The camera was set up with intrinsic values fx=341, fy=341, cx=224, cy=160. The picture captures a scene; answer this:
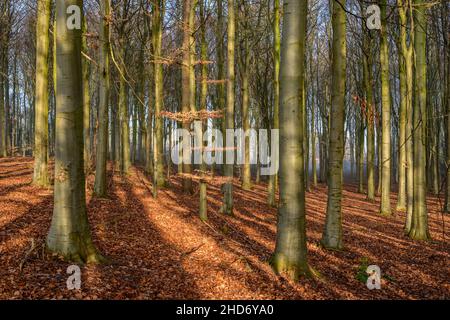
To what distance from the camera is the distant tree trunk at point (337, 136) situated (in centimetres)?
800

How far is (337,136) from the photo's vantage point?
8000mm

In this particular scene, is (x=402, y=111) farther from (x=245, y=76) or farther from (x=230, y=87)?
(x=230, y=87)

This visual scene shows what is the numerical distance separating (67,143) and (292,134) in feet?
11.5

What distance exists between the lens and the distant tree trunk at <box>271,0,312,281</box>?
5422 millimetres

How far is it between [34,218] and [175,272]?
3959mm

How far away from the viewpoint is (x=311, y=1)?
20.8 meters

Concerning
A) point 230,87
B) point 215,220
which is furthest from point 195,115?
point 215,220

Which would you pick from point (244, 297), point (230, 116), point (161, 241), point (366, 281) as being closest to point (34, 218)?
point (161, 241)

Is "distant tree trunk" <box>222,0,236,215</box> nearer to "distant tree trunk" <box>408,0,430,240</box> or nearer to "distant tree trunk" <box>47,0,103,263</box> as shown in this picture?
"distant tree trunk" <box>408,0,430,240</box>

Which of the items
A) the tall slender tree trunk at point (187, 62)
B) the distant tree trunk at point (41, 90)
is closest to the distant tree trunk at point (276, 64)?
the tall slender tree trunk at point (187, 62)

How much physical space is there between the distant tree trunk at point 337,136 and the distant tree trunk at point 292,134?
2779mm

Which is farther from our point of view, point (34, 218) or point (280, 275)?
point (34, 218)

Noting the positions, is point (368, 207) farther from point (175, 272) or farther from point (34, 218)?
point (34, 218)
